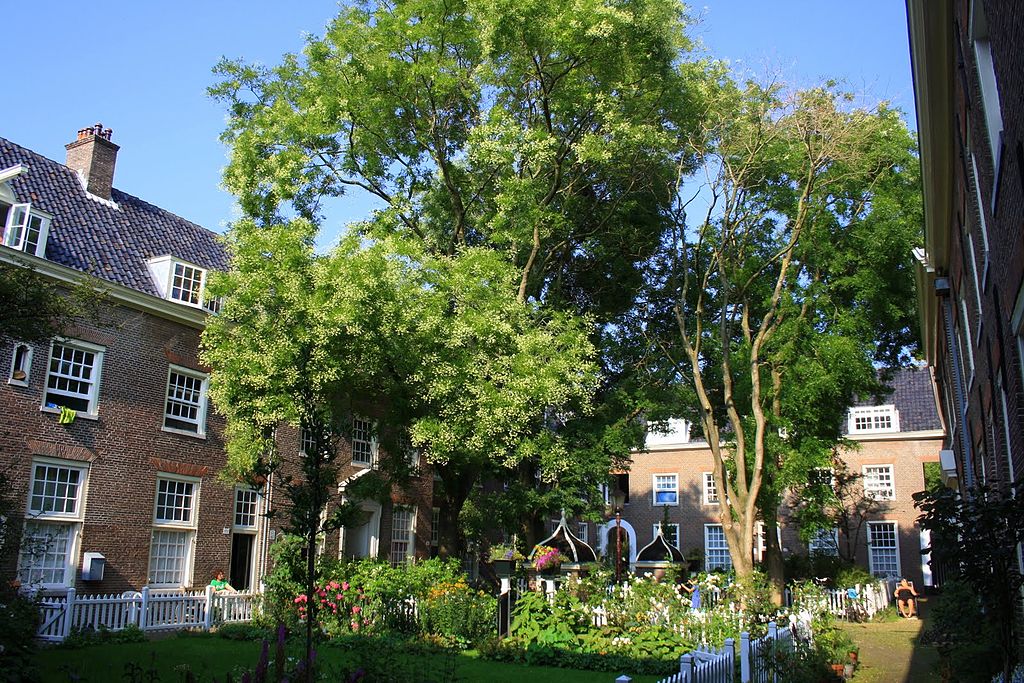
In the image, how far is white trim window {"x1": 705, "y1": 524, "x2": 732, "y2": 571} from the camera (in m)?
44.4

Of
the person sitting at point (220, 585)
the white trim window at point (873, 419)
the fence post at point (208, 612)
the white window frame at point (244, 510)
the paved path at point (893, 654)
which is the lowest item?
the paved path at point (893, 654)

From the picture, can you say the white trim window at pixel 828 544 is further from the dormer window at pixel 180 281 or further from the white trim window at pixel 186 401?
the dormer window at pixel 180 281

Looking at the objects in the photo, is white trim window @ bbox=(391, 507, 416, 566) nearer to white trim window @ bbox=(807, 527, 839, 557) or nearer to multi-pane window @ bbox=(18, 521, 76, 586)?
multi-pane window @ bbox=(18, 521, 76, 586)

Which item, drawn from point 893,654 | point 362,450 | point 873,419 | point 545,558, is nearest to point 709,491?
point 873,419

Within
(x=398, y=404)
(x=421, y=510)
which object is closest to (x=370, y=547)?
(x=421, y=510)

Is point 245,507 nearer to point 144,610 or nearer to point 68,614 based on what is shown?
point 144,610

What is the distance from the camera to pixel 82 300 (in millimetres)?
11883

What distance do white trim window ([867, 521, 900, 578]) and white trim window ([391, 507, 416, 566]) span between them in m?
23.4

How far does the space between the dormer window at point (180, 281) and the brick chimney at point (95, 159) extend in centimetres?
314

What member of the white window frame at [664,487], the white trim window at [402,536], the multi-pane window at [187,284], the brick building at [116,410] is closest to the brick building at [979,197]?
the brick building at [116,410]

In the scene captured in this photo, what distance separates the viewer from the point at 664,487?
1860 inches

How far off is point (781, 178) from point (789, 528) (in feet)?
74.7

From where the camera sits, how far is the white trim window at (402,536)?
29234mm

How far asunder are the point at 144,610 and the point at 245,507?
6.60m
